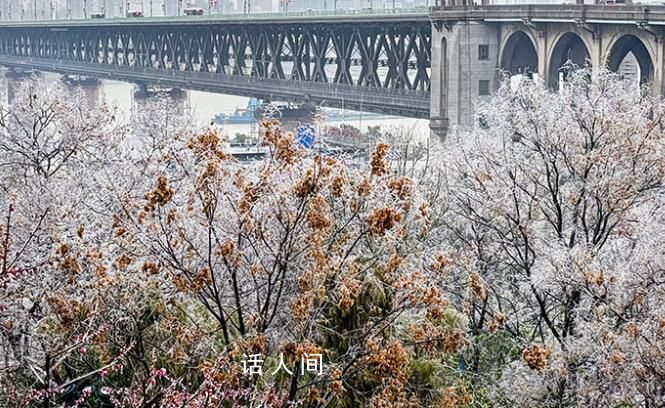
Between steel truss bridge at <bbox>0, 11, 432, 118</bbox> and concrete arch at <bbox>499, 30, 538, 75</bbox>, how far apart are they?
5.76m

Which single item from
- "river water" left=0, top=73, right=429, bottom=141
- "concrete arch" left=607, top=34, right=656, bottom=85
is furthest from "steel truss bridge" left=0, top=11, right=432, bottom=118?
"concrete arch" left=607, top=34, right=656, bottom=85

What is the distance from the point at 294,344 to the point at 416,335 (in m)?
1.58

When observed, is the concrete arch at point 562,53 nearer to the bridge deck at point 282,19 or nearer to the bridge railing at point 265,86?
the bridge deck at point 282,19

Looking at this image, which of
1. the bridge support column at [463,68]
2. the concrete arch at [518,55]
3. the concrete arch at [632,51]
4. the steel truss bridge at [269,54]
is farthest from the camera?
the steel truss bridge at [269,54]

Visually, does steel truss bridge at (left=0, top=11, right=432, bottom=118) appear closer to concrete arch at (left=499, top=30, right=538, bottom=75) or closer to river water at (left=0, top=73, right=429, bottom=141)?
river water at (left=0, top=73, right=429, bottom=141)

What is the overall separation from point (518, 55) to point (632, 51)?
920 cm

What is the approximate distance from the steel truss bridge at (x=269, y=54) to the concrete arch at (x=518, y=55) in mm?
5763

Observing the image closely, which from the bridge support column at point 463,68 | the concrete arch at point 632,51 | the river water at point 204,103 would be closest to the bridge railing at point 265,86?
the river water at point 204,103

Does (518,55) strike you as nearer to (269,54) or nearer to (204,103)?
(269,54)

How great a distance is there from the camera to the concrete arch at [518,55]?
202 ft

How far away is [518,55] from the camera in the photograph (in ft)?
205

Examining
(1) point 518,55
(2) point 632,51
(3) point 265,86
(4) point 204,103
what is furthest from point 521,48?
(4) point 204,103

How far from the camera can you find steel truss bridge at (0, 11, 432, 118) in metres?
70.6

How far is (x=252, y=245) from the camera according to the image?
Answer: 15797 millimetres
